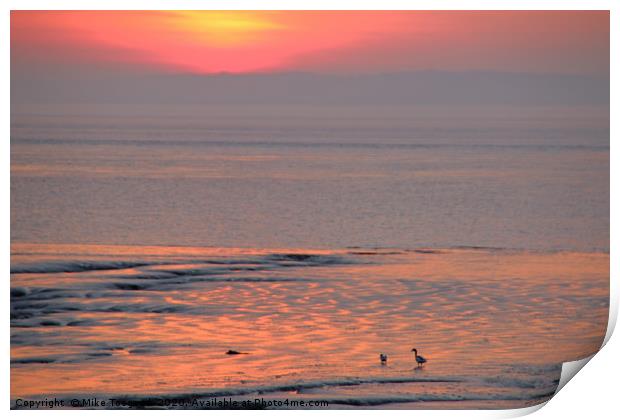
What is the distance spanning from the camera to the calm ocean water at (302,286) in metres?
5.63

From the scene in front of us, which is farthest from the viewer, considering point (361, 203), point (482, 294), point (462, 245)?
point (361, 203)

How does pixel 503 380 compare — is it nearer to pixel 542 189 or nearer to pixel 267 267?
Answer: pixel 267 267

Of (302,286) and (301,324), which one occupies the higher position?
(302,286)

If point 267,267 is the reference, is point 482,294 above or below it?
below

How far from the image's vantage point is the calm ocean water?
563cm

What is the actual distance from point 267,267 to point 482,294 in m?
1.60

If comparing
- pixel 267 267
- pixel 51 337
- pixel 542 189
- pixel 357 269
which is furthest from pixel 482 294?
pixel 542 189

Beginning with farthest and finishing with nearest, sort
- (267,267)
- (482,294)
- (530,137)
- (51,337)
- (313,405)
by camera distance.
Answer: (530,137) → (267,267) → (482,294) → (51,337) → (313,405)

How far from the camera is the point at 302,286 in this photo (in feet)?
22.6

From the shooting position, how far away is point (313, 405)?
5.39m

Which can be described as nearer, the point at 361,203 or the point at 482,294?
the point at 482,294

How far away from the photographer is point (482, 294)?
6852 mm

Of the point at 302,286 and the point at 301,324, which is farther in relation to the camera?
the point at 302,286

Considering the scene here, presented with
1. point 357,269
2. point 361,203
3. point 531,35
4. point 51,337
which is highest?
point 361,203
